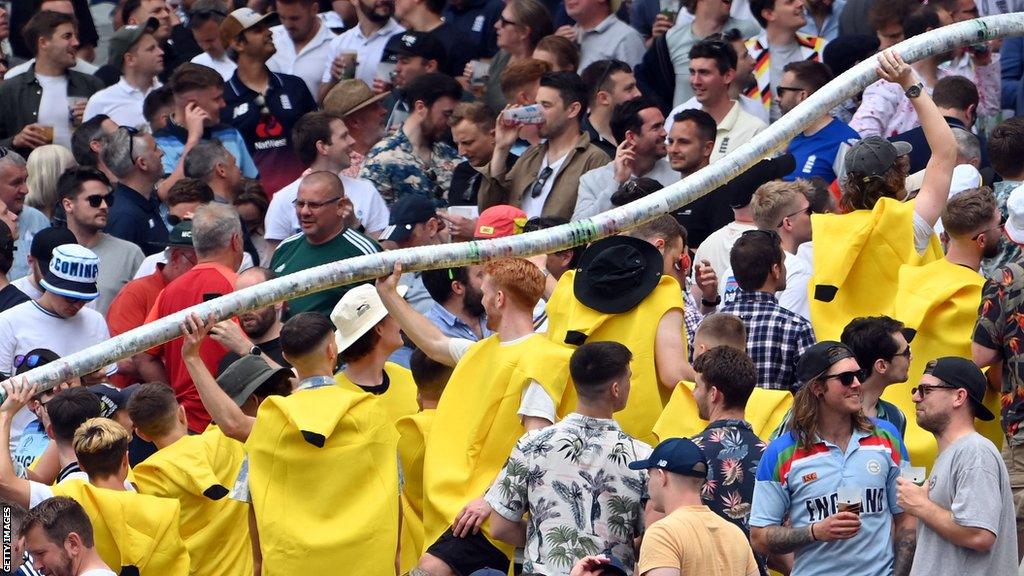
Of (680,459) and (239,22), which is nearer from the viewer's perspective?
(680,459)

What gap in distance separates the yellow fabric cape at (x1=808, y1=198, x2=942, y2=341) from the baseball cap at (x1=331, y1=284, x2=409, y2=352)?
197 cm

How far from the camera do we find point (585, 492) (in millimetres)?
7215

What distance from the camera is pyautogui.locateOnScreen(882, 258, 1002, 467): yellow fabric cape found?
840 cm

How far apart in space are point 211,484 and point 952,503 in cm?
318

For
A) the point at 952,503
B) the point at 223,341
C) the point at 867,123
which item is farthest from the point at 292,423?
the point at 867,123

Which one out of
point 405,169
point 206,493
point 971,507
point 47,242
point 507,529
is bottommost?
point 405,169

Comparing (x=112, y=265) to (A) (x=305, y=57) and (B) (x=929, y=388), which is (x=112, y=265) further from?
(B) (x=929, y=388)

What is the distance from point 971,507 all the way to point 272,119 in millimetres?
7616

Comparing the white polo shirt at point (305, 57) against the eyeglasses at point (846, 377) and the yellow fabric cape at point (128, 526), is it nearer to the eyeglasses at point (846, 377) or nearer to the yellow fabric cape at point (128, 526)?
the yellow fabric cape at point (128, 526)

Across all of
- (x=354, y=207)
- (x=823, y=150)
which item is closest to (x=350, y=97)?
(x=354, y=207)

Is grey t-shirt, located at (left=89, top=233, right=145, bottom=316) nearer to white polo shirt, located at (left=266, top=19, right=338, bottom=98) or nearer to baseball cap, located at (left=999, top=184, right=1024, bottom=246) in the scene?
white polo shirt, located at (left=266, top=19, right=338, bottom=98)

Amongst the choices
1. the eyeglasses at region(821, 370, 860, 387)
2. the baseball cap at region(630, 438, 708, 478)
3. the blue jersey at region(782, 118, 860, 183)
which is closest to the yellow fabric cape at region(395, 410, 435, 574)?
the baseball cap at region(630, 438, 708, 478)

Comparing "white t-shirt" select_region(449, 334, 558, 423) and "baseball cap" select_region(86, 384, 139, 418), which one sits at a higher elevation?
"white t-shirt" select_region(449, 334, 558, 423)

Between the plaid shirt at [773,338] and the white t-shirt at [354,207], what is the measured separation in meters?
3.71
